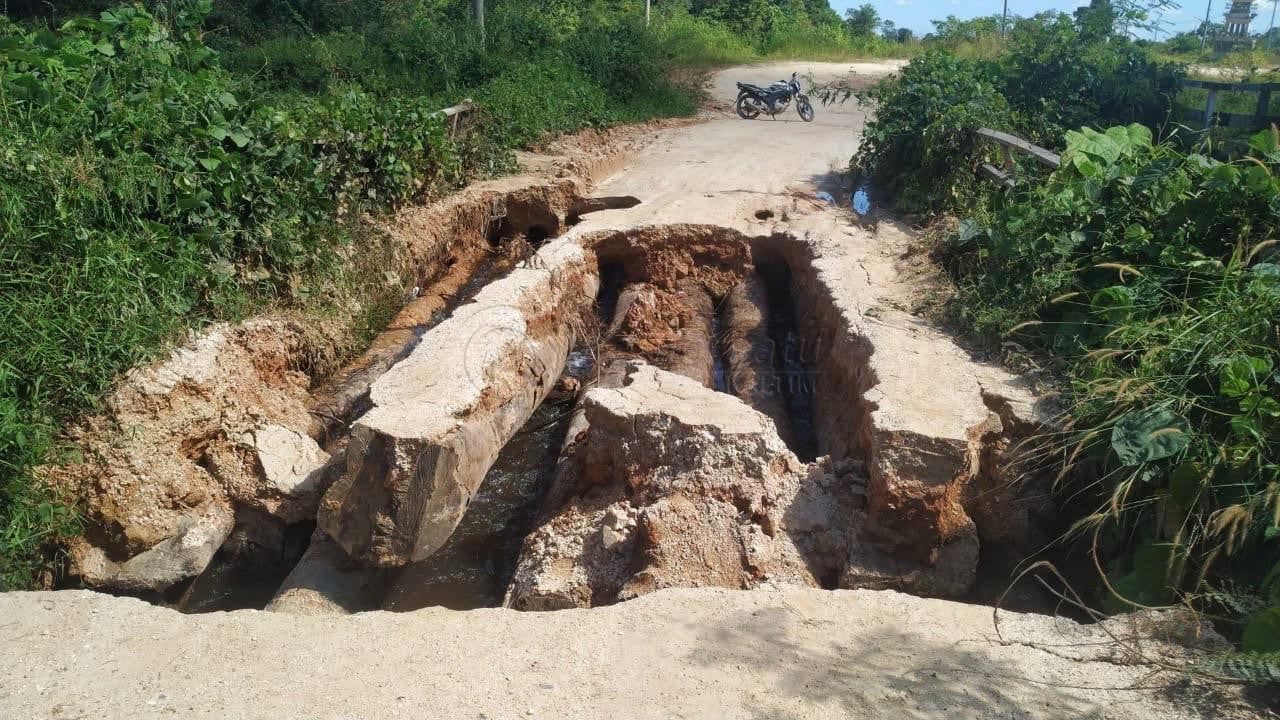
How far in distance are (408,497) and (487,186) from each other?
556 cm

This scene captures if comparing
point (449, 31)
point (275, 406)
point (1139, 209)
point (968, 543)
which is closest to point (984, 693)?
point (968, 543)

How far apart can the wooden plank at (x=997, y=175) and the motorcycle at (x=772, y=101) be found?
7.97 metres

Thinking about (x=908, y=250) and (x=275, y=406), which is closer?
(x=275, y=406)

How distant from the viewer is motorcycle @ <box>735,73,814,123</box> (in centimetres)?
1562

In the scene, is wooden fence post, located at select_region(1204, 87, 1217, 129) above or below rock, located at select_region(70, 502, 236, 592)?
above

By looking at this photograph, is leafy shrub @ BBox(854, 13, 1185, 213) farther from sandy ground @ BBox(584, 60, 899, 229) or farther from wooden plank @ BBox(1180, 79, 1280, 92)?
sandy ground @ BBox(584, 60, 899, 229)

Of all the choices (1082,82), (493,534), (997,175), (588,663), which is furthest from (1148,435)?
(1082,82)

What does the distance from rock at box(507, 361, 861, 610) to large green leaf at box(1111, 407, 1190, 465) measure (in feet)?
3.75

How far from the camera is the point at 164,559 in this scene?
471cm

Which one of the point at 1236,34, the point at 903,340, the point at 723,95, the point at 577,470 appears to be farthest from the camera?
the point at 723,95

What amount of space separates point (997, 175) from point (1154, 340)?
344 cm

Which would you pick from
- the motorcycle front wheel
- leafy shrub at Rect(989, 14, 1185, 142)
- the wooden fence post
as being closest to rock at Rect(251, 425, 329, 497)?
leafy shrub at Rect(989, 14, 1185, 142)

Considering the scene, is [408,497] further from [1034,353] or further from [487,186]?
[487,186]

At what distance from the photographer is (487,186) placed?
31.0ft
